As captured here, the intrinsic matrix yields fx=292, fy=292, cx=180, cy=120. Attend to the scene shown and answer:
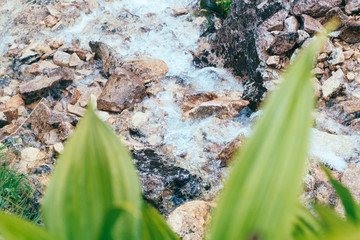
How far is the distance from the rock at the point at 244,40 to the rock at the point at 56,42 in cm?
261

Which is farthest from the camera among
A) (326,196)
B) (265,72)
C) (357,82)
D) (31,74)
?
(31,74)

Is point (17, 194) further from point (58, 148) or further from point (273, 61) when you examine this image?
point (273, 61)

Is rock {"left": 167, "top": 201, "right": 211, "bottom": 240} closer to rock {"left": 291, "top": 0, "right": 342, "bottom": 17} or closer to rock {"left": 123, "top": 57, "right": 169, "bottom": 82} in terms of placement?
rock {"left": 123, "top": 57, "right": 169, "bottom": 82}

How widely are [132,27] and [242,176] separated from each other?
5.49 m

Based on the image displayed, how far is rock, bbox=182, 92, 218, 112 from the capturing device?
11.9 ft

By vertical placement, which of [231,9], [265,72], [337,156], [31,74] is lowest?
[31,74]

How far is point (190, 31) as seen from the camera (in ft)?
17.7

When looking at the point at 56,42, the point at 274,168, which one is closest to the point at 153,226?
the point at 274,168

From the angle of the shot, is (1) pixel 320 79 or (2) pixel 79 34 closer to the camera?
(1) pixel 320 79

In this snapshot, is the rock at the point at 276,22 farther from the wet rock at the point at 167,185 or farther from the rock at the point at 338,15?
the wet rock at the point at 167,185

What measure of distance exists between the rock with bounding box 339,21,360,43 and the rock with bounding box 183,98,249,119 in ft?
4.29

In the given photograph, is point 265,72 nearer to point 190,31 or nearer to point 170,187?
point 170,187

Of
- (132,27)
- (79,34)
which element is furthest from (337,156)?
(79,34)

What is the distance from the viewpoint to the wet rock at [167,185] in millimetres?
2297
